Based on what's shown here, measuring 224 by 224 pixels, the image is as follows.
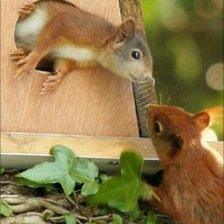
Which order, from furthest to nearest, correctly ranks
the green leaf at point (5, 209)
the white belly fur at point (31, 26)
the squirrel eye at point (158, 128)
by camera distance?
the squirrel eye at point (158, 128) < the white belly fur at point (31, 26) < the green leaf at point (5, 209)

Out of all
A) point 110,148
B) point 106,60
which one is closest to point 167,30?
point 106,60

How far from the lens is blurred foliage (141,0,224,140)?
258cm

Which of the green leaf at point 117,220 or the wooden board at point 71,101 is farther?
the green leaf at point 117,220

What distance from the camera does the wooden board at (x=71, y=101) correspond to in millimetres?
2295

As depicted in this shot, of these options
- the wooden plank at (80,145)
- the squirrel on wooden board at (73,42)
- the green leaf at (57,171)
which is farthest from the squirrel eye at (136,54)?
the green leaf at (57,171)

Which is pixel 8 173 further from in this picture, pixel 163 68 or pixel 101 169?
pixel 163 68

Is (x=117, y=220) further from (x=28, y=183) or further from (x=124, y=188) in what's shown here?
(x=28, y=183)

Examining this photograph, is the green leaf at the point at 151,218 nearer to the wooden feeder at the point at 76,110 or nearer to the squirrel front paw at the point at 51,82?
the wooden feeder at the point at 76,110

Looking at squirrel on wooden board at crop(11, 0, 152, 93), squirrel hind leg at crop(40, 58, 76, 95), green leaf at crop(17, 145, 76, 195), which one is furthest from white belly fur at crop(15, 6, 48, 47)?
green leaf at crop(17, 145, 76, 195)

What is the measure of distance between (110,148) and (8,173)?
1.00 feet

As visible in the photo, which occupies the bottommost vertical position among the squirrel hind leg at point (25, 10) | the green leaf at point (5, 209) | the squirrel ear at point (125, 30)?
the green leaf at point (5, 209)

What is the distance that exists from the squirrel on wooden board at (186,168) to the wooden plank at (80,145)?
5 centimetres

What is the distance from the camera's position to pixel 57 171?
2.30 metres

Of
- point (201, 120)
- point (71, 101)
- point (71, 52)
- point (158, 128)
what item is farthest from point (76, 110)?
point (201, 120)
